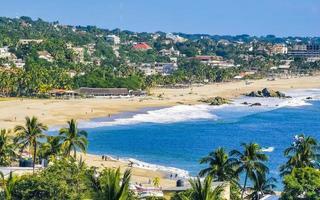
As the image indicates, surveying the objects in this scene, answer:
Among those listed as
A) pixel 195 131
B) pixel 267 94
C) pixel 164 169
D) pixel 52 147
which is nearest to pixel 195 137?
pixel 195 131

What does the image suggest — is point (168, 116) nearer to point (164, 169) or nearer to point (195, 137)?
point (195, 137)

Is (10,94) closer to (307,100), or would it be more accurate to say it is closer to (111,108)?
(111,108)

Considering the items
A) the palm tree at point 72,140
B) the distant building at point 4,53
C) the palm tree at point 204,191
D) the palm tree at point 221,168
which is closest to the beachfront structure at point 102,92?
the distant building at point 4,53

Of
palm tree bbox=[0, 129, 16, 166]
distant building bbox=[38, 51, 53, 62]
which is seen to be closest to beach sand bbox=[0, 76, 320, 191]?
palm tree bbox=[0, 129, 16, 166]

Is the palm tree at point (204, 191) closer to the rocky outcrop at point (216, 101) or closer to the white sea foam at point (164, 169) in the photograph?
the white sea foam at point (164, 169)

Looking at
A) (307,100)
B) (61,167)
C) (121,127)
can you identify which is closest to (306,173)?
(61,167)
